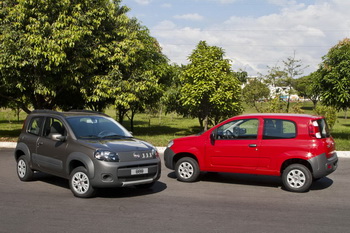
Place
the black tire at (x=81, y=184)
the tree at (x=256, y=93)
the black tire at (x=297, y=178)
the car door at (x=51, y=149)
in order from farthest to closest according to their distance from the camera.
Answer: the tree at (x=256, y=93), the black tire at (x=297, y=178), the car door at (x=51, y=149), the black tire at (x=81, y=184)

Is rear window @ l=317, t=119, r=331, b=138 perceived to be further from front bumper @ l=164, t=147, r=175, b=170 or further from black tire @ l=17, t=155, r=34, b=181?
black tire @ l=17, t=155, r=34, b=181

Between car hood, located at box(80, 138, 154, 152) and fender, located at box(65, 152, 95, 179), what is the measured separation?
0.24 metres

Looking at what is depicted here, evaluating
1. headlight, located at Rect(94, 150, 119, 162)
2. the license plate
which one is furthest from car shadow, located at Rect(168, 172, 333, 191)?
headlight, located at Rect(94, 150, 119, 162)

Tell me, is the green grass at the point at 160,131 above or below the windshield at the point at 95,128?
below

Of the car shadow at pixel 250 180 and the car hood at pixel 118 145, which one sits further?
the car shadow at pixel 250 180

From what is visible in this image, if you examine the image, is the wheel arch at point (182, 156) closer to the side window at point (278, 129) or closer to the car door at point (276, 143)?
the car door at point (276, 143)

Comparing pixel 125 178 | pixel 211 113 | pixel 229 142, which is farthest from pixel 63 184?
pixel 211 113

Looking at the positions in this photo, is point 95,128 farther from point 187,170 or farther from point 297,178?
point 297,178

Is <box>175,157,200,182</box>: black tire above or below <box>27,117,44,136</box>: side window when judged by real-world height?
below

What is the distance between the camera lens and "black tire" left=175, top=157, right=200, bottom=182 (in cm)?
931

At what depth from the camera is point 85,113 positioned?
8.80m

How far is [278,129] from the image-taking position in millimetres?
8578

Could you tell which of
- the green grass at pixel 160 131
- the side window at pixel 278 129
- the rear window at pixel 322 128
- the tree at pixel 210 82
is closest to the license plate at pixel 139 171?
the side window at pixel 278 129

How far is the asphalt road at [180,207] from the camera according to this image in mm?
5789
